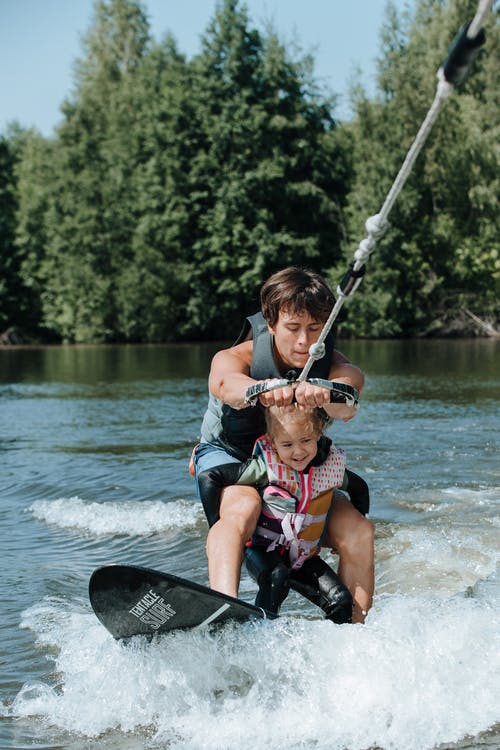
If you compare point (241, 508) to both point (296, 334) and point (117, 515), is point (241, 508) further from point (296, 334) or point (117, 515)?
point (117, 515)

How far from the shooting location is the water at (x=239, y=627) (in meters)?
Answer: 3.74

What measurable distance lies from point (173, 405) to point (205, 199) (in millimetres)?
27965

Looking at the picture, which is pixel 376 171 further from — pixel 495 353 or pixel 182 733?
pixel 182 733

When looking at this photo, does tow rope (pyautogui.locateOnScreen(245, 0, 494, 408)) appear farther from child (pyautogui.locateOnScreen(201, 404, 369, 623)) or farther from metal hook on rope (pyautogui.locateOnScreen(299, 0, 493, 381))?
child (pyautogui.locateOnScreen(201, 404, 369, 623))

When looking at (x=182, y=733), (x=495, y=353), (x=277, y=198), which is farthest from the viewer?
(x=277, y=198)

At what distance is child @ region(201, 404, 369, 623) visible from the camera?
423cm

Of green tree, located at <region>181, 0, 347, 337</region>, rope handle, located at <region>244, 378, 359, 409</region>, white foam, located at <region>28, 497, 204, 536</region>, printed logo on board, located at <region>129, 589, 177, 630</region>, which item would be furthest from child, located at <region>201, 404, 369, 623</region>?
green tree, located at <region>181, 0, 347, 337</region>

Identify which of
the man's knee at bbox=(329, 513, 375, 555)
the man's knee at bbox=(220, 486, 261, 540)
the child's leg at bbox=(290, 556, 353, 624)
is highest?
the man's knee at bbox=(220, 486, 261, 540)

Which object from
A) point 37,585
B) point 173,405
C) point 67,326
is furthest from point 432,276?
point 37,585

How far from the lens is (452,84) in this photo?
3174mm

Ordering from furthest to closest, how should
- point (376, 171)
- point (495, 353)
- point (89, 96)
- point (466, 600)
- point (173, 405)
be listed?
point (89, 96) < point (376, 171) < point (495, 353) < point (173, 405) < point (466, 600)

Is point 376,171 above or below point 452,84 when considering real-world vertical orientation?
above

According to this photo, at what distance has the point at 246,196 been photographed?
41.2 m

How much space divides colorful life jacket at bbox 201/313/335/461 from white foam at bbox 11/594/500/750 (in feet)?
3.19
